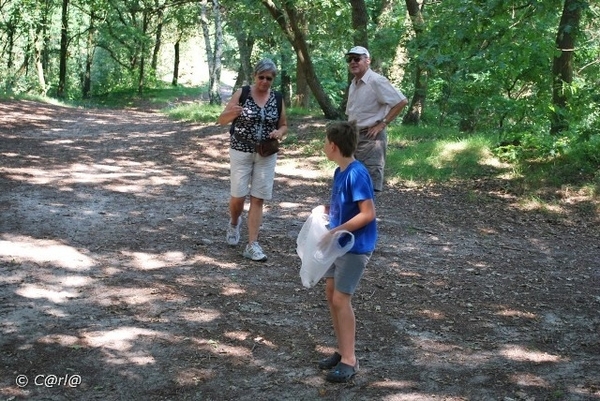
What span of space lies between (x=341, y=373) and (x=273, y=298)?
5.13ft

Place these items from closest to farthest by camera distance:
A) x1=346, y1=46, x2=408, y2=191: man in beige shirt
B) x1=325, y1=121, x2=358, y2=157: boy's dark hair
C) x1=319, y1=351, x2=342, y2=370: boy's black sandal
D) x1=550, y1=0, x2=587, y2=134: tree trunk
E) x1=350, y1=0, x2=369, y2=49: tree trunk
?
x1=325, y1=121, x2=358, y2=157: boy's dark hair → x1=319, y1=351, x2=342, y2=370: boy's black sandal → x1=346, y1=46, x2=408, y2=191: man in beige shirt → x1=550, y1=0, x2=587, y2=134: tree trunk → x1=350, y1=0, x2=369, y2=49: tree trunk

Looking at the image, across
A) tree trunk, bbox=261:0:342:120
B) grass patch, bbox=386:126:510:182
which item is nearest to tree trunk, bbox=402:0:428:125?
tree trunk, bbox=261:0:342:120

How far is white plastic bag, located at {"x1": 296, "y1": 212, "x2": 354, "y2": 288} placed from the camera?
373 cm

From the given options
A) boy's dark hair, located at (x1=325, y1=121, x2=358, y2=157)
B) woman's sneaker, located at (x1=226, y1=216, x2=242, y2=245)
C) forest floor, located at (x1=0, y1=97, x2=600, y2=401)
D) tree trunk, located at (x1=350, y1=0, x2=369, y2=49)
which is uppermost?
tree trunk, located at (x1=350, y1=0, x2=369, y2=49)

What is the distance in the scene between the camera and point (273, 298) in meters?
5.39

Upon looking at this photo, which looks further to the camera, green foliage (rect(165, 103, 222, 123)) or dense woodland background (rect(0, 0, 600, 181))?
green foliage (rect(165, 103, 222, 123))

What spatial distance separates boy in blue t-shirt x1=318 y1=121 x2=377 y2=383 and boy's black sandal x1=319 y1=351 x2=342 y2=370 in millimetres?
95

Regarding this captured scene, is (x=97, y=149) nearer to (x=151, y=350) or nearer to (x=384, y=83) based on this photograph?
(x=384, y=83)

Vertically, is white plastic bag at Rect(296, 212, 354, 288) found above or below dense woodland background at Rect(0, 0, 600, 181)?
below

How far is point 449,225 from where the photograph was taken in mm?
8375

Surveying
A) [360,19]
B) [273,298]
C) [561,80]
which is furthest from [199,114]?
[273,298]

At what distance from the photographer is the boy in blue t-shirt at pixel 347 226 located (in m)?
3.73

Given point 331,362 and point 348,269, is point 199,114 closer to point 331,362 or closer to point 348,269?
point 331,362

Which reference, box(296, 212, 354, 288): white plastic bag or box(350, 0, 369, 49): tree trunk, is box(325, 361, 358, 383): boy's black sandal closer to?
box(296, 212, 354, 288): white plastic bag
